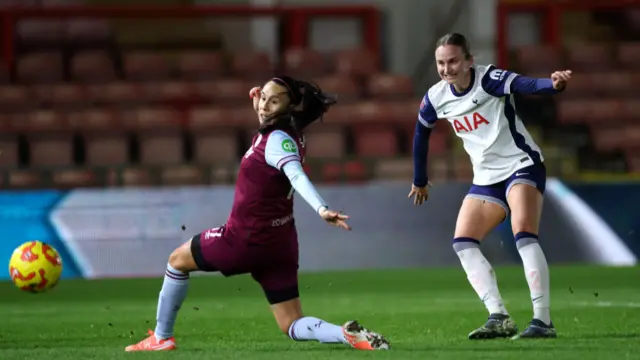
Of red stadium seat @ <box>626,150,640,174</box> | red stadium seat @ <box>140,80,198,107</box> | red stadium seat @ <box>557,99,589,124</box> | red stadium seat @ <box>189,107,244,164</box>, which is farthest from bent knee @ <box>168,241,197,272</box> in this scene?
red stadium seat @ <box>557,99,589,124</box>

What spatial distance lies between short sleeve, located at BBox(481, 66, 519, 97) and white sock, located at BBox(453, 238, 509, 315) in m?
0.90

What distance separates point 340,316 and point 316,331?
2966 millimetres

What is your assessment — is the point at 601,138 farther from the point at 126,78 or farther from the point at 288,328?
the point at 288,328

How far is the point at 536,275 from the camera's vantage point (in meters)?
6.92

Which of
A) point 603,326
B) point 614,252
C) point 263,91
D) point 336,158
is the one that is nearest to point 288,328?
point 263,91

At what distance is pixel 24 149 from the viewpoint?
16375 millimetres

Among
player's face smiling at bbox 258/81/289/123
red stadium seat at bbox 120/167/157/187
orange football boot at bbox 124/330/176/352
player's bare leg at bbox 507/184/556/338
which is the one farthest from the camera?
red stadium seat at bbox 120/167/157/187

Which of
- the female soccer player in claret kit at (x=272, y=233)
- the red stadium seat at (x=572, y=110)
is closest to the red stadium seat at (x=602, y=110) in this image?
the red stadium seat at (x=572, y=110)

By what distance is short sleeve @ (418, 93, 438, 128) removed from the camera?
7309mm

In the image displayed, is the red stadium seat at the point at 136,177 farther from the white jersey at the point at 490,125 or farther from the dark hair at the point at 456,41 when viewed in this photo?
the dark hair at the point at 456,41

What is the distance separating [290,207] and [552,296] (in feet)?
15.6

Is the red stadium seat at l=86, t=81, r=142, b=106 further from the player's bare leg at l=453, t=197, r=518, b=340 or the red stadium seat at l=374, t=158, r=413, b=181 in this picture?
the player's bare leg at l=453, t=197, r=518, b=340

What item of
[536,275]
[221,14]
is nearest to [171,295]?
[536,275]

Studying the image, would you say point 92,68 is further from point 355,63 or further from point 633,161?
point 633,161
